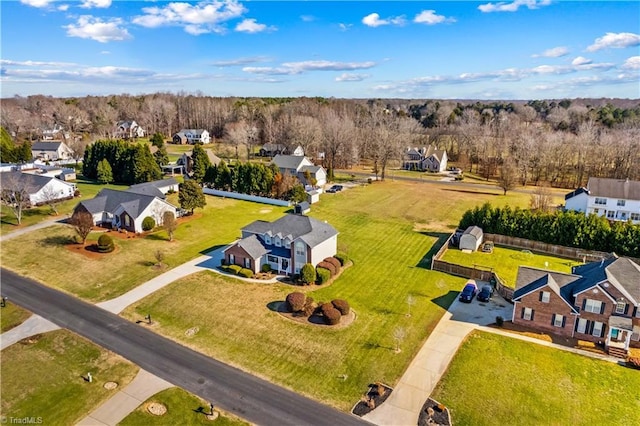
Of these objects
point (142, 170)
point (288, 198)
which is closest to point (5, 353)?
point (288, 198)

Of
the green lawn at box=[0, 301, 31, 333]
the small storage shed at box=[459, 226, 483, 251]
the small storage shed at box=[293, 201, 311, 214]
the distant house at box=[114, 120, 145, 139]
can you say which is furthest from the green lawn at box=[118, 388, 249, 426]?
the distant house at box=[114, 120, 145, 139]

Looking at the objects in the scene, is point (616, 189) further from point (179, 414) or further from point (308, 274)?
point (179, 414)

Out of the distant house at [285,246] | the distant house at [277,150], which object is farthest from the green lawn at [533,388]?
the distant house at [277,150]

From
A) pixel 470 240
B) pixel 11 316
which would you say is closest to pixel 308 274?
pixel 470 240

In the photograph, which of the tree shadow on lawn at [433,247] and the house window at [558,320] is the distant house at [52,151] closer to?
the tree shadow on lawn at [433,247]

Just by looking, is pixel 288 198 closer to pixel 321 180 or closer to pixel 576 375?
pixel 321 180

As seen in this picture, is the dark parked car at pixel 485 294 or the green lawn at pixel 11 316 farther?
the dark parked car at pixel 485 294

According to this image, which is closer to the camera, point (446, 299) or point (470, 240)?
point (446, 299)
